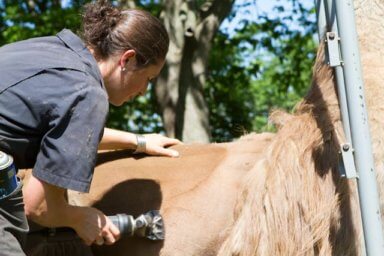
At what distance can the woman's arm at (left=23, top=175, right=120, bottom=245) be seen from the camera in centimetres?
275

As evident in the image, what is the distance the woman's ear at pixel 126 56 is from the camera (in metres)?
3.00

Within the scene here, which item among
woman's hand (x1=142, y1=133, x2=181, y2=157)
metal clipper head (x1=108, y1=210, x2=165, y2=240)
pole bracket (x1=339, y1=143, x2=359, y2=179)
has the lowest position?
metal clipper head (x1=108, y1=210, x2=165, y2=240)

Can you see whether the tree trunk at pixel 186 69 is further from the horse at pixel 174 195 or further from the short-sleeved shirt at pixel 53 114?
the short-sleeved shirt at pixel 53 114

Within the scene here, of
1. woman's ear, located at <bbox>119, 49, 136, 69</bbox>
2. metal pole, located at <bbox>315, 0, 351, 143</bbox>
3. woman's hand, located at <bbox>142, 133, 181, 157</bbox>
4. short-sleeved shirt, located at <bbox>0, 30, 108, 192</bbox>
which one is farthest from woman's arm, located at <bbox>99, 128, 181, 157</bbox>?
metal pole, located at <bbox>315, 0, 351, 143</bbox>

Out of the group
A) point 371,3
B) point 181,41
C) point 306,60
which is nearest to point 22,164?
point 371,3

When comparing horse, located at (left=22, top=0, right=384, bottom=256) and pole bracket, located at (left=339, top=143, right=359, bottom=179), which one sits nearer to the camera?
pole bracket, located at (left=339, top=143, right=359, bottom=179)

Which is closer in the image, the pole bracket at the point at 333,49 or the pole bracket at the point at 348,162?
the pole bracket at the point at 348,162

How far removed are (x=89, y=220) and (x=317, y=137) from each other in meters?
1.02

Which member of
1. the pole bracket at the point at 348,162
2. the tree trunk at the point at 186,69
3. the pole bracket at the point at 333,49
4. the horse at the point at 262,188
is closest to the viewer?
the pole bracket at the point at 348,162

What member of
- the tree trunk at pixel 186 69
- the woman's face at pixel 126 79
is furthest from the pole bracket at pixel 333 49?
the tree trunk at pixel 186 69

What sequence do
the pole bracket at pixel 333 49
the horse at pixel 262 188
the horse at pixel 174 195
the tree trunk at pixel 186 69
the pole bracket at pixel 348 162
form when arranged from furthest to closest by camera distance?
the tree trunk at pixel 186 69
the horse at pixel 174 195
the horse at pixel 262 188
the pole bracket at pixel 333 49
the pole bracket at pixel 348 162

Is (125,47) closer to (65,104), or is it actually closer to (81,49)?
(81,49)

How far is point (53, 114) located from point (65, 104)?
6cm

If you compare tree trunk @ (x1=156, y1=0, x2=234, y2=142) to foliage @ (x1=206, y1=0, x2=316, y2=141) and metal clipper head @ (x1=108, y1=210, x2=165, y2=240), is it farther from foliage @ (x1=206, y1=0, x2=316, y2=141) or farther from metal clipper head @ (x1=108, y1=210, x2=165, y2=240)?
metal clipper head @ (x1=108, y1=210, x2=165, y2=240)
